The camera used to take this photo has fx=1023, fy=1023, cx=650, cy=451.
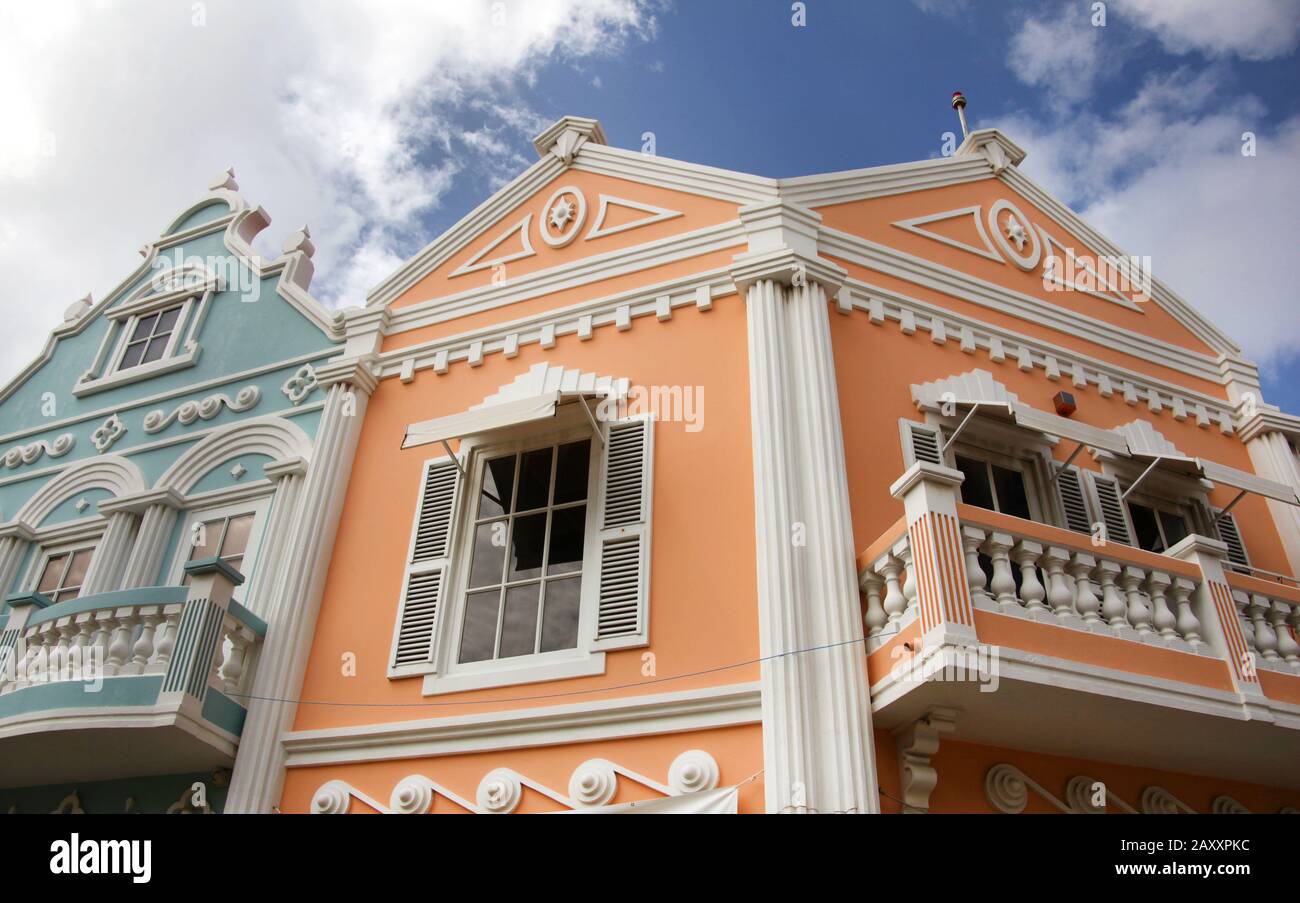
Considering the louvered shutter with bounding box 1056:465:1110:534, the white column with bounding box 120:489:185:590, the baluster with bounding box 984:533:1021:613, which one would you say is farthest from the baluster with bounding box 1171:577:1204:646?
the white column with bounding box 120:489:185:590

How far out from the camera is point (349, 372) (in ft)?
31.0

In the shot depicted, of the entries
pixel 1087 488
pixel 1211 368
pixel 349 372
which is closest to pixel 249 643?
pixel 349 372

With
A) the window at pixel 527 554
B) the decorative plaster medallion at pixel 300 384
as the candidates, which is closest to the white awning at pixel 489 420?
the window at pixel 527 554

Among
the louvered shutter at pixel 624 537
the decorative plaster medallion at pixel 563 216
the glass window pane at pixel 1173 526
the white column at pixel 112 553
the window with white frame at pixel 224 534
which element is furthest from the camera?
the decorative plaster medallion at pixel 563 216

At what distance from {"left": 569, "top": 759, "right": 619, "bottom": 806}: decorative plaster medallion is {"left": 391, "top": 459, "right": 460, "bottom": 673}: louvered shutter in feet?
5.03

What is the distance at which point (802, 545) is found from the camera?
6844 mm

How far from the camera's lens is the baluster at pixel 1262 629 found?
22.3 ft

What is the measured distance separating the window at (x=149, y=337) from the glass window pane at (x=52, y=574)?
2.36 metres

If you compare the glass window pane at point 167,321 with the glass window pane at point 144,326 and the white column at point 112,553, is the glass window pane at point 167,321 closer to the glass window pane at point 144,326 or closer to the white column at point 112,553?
the glass window pane at point 144,326

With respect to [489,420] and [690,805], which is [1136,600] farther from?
[489,420]

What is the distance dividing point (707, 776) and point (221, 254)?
8.87 meters

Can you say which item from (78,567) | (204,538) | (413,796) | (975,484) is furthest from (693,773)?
(78,567)

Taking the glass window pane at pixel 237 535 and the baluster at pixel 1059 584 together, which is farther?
the glass window pane at pixel 237 535
